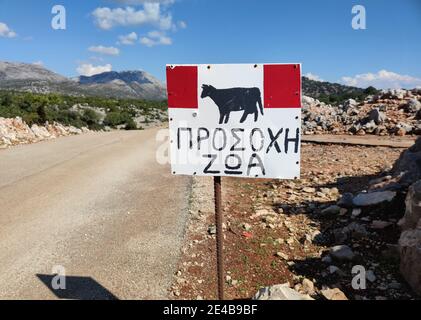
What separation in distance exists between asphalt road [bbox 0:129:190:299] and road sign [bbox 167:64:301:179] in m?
1.55

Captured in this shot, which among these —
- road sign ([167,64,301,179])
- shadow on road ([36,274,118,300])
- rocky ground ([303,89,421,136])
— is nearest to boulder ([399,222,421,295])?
road sign ([167,64,301,179])

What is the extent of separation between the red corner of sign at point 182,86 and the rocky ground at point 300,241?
1.60 meters

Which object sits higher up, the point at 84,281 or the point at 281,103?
the point at 281,103

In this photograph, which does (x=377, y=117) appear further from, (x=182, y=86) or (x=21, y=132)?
(x=182, y=86)

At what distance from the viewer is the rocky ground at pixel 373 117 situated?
16.2 metres

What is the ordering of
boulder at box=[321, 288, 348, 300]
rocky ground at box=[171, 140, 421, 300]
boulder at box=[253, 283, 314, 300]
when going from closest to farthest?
boulder at box=[253, 283, 314, 300], boulder at box=[321, 288, 348, 300], rocky ground at box=[171, 140, 421, 300]

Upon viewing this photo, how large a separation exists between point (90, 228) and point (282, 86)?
12.0 ft

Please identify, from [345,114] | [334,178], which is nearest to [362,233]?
[334,178]

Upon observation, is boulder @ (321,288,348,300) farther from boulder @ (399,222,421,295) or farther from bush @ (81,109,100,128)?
bush @ (81,109,100,128)

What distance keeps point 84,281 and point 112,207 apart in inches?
97.9

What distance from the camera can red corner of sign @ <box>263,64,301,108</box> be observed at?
2.44 meters

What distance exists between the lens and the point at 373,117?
17.4 m
